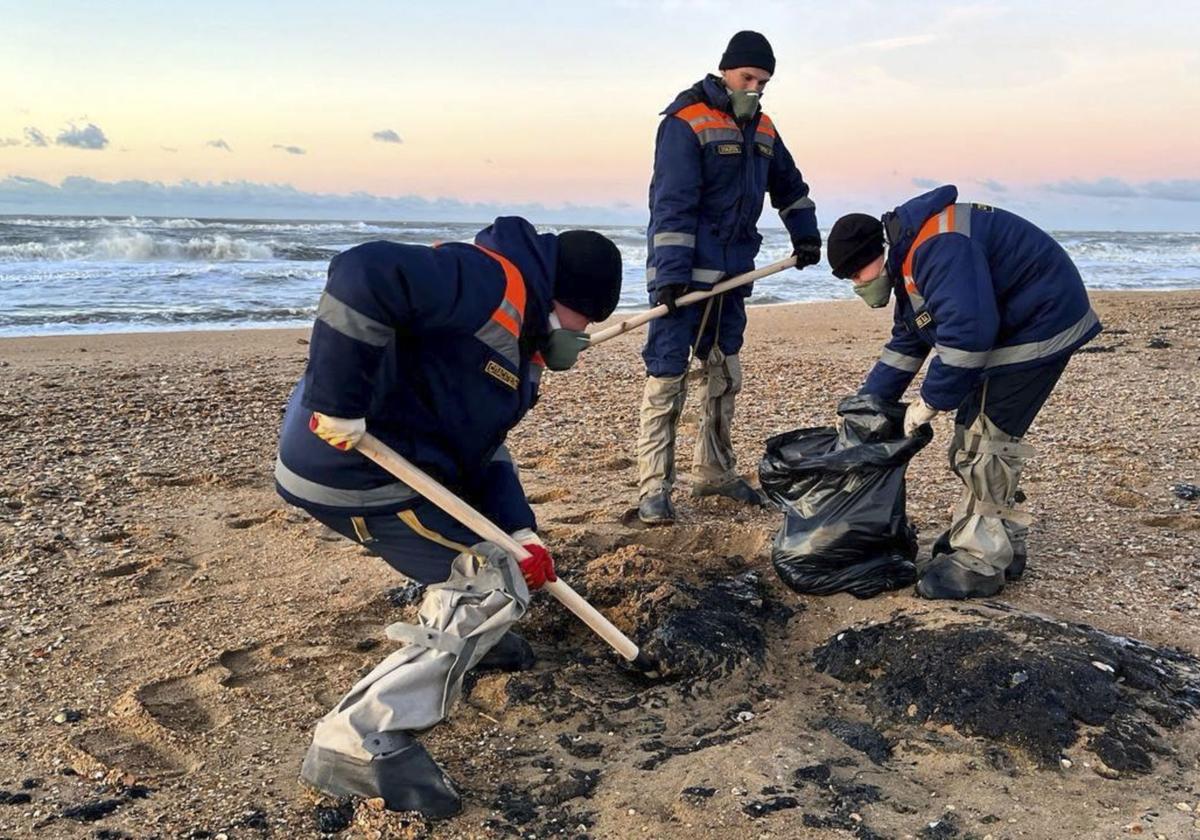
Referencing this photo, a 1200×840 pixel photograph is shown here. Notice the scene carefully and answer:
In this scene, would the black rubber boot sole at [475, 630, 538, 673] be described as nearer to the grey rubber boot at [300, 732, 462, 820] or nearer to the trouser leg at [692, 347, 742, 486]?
the grey rubber boot at [300, 732, 462, 820]

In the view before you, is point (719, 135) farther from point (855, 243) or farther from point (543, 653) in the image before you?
point (543, 653)

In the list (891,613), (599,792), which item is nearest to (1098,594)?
(891,613)

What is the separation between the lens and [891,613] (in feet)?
12.3

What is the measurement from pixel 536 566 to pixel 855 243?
71.7 inches

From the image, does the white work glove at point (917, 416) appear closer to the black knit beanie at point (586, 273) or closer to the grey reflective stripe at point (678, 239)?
the grey reflective stripe at point (678, 239)

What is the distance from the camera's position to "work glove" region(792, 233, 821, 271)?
204 inches

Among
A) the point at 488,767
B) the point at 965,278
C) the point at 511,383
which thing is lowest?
the point at 488,767

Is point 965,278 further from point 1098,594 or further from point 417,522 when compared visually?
point 417,522

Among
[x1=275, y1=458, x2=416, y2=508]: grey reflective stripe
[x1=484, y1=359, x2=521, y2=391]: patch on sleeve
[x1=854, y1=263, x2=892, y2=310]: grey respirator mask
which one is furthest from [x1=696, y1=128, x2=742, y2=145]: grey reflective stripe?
[x1=275, y1=458, x2=416, y2=508]: grey reflective stripe

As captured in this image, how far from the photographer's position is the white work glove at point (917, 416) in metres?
3.78

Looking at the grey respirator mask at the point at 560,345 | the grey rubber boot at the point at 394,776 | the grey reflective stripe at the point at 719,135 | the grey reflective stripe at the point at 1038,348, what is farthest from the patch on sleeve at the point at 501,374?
the grey reflective stripe at the point at 719,135

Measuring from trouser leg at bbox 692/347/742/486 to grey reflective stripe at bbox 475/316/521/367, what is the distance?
106 inches

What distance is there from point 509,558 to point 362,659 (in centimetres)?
105

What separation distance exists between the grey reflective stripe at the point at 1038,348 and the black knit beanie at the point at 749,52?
1793 millimetres
